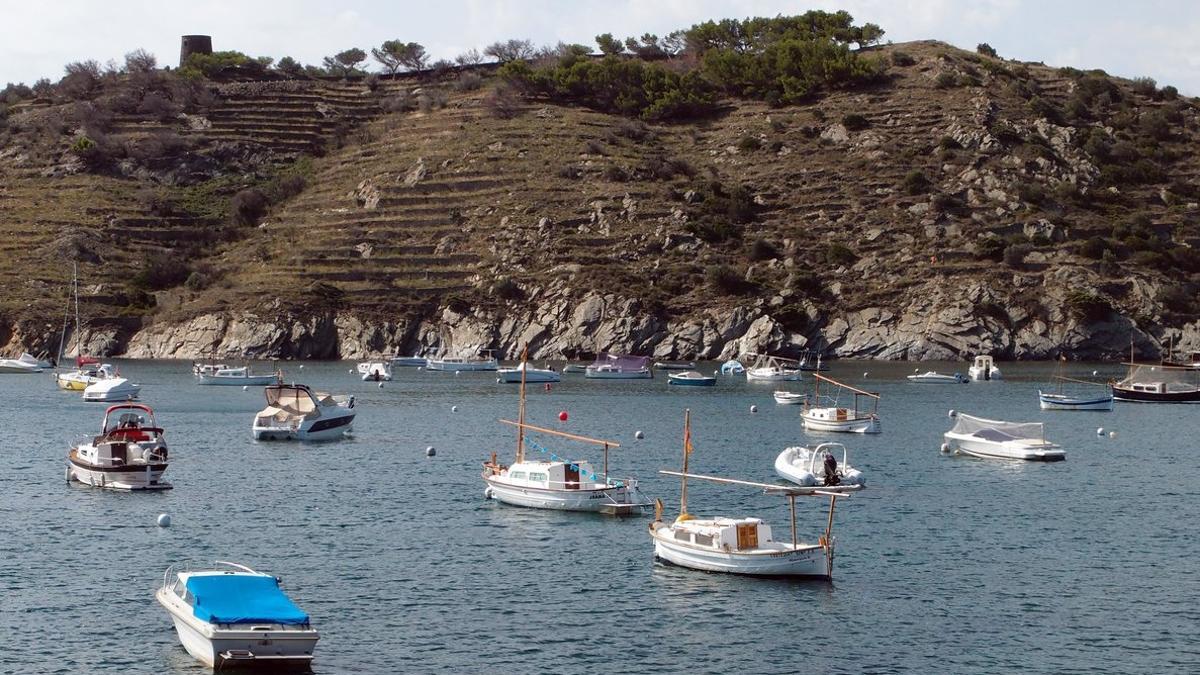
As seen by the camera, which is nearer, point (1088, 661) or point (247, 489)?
point (1088, 661)

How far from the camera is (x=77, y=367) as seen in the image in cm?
15288

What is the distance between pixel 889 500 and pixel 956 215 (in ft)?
394

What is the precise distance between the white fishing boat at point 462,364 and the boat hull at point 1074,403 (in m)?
63.7

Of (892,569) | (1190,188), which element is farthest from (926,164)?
(892,569)

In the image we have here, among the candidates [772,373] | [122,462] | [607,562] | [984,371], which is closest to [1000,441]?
[607,562]

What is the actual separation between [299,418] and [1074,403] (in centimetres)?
6130

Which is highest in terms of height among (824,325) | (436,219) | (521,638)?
(436,219)

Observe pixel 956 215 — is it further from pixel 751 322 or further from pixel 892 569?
pixel 892 569

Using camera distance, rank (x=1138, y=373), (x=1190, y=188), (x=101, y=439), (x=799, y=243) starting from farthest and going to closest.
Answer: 1. (x=1190, y=188)
2. (x=799, y=243)
3. (x=1138, y=373)
4. (x=101, y=439)

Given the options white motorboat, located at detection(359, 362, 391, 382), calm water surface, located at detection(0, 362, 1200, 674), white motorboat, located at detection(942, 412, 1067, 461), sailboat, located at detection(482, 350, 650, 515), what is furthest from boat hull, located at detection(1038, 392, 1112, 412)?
white motorboat, located at detection(359, 362, 391, 382)

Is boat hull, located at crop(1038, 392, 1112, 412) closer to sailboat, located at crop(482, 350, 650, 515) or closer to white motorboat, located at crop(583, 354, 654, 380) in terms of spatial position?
white motorboat, located at crop(583, 354, 654, 380)

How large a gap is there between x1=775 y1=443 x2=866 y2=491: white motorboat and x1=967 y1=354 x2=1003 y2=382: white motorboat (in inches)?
2908

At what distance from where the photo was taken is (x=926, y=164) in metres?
196

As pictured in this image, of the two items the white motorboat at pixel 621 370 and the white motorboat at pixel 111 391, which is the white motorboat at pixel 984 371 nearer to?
the white motorboat at pixel 621 370
